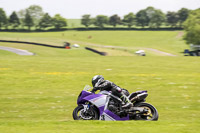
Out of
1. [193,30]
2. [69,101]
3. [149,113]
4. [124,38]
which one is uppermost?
[149,113]

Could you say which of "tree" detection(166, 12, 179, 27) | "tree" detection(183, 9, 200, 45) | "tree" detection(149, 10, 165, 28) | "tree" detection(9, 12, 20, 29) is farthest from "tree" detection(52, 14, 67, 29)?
"tree" detection(183, 9, 200, 45)

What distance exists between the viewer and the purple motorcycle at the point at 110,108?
9.91m

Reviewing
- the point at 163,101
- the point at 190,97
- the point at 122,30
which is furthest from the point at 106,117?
the point at 122,30

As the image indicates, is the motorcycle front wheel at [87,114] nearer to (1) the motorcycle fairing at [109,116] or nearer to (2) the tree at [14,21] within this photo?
(1) the motorcycle fairing at [109,116]

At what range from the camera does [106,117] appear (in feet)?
32.5

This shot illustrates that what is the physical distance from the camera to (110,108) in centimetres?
999

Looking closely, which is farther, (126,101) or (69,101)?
(69,101)

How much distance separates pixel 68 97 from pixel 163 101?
4.82 metres

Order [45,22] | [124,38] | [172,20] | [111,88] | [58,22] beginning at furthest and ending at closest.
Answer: [172,20], [58,22], [45,22], [124,38], [111,88]

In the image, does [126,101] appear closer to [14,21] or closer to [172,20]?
[14,21]

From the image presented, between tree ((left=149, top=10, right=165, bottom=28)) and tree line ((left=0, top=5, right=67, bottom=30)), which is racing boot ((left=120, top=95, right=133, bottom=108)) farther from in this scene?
tree ((left=149, top=10, right=165, bottom=28))

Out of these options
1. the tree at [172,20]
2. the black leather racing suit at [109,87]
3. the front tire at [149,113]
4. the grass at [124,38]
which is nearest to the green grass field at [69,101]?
the front tire at [149,113]

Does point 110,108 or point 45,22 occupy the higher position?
point 45,22

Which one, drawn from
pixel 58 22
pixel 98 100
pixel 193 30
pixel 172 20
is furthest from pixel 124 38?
pixel 98 100
